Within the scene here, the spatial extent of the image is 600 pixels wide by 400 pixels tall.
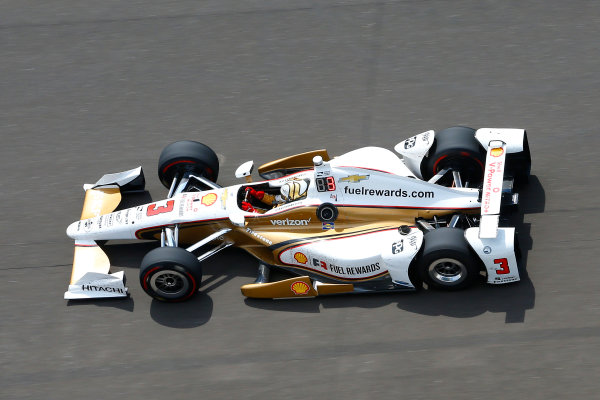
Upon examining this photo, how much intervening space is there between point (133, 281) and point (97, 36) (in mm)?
7643

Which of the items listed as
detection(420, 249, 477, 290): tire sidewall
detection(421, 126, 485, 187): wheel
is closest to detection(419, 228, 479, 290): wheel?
detection(420, 249, 477, 290): tire sidewall

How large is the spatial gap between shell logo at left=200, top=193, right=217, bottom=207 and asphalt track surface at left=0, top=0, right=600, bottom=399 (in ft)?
2.48

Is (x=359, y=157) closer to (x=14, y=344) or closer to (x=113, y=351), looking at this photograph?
(x=113, y=351)

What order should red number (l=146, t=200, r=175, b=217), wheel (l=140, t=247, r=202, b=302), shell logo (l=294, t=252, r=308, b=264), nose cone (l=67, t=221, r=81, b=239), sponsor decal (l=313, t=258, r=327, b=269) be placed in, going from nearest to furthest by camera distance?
wheel (l=140, t=247, r=202, b=302), sponsor decal (l=313, t=258, r=327, b=269), shell logo (l=294, t=252, r=308, b=264), red number (l=146, t=200, r=175, b=217), nose cone (l=67, t=221, r=81, b=239)

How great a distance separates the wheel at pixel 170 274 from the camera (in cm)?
1123

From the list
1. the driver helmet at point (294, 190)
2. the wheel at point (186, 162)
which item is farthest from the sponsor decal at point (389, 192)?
the wheel at point (186, 162)

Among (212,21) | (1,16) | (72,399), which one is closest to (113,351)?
(72,399)

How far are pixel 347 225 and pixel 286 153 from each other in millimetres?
3154

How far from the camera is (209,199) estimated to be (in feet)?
40.4

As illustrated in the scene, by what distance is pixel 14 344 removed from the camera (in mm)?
11422

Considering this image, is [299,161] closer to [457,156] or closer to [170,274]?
[457,156]

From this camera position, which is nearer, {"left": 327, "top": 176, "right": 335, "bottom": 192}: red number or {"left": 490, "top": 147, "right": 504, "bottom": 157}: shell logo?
{"left": 327, "top": 176, "right": 335, "bottom": 192}: red number

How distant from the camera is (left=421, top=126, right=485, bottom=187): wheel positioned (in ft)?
40.8

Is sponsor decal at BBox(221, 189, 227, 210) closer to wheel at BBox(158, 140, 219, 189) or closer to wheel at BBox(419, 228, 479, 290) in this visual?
wheel at BBox(158, 140, 219, 189)
